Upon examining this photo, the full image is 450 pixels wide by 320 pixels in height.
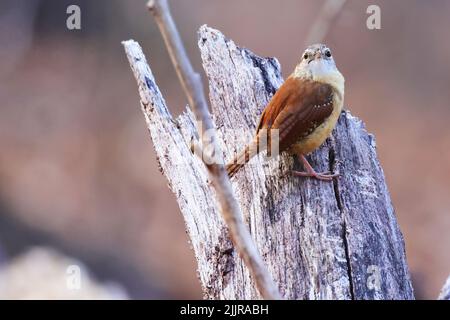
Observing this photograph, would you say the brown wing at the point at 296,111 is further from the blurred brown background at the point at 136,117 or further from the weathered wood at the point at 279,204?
the blurred brown background at the point at 136,117

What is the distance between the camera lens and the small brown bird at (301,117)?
7.20 ft

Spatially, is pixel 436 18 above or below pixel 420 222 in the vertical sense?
above

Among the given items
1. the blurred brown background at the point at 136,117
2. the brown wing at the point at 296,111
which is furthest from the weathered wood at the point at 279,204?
the blurred brown background at the point at 136,117

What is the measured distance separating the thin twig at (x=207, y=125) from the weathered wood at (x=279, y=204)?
37 cm

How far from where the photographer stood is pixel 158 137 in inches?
96.5

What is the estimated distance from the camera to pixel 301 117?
224cm

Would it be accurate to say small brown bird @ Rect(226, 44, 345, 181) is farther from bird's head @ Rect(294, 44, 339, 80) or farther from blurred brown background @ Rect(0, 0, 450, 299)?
blurred brown background @ Rect(0, 0, 450, 299)

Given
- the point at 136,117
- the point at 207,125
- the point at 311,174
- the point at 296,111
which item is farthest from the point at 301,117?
the point at 136,117

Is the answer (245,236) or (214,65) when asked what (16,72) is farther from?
(245,236)

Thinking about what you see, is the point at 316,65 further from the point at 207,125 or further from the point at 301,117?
the point at 207,125

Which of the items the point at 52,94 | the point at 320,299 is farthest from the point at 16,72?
the point at 320,299

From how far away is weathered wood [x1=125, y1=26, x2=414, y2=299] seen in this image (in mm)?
1942

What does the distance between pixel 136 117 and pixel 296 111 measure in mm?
1944

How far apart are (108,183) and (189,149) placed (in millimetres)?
1594
